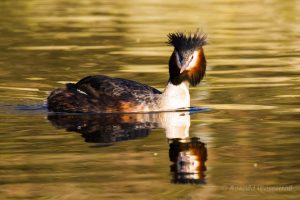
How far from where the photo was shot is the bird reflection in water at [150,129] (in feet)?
46.2

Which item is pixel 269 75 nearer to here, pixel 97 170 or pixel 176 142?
pixel 176 142

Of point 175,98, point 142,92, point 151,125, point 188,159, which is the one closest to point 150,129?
point 151,125

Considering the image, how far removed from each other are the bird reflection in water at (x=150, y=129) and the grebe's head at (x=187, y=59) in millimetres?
676

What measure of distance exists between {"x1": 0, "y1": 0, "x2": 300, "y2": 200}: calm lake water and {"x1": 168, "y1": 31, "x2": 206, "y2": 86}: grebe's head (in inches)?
25.0

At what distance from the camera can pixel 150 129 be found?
17.5 metres

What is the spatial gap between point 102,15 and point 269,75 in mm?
20317

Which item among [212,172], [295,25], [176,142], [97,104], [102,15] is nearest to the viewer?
[212,172]

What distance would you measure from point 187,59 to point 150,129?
7.28ft

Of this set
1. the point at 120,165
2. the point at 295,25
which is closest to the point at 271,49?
the point at 295,25

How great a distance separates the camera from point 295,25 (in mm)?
39000

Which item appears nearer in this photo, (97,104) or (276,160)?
(276,160)

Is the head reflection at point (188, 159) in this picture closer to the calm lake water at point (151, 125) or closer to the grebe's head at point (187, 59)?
the calm lake water at point (151, 125)

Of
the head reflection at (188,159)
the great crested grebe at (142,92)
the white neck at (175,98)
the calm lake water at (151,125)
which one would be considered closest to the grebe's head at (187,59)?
the great crested grebe at (142,92)

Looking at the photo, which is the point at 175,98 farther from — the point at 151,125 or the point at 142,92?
the point at 151,125
